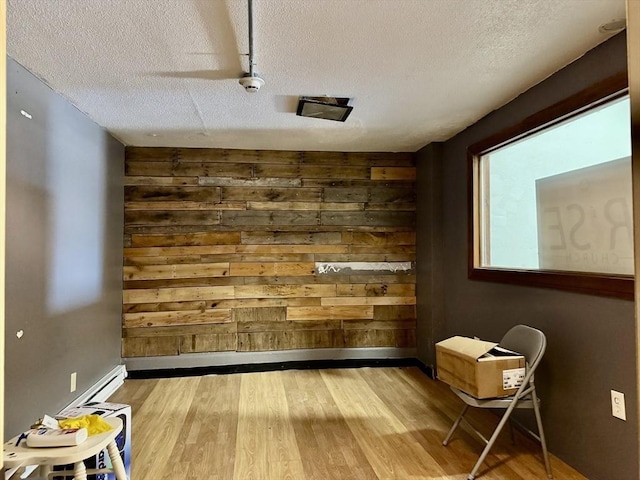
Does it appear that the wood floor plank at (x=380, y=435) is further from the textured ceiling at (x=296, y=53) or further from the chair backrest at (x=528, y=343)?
the textured ceiling at (x=296, y=53)

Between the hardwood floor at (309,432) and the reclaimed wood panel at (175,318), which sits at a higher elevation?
the reclaimed wood panel at (175,318)

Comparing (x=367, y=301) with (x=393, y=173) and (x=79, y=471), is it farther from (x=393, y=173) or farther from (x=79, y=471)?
(x=79, y=471)

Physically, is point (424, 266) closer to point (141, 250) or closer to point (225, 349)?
point (225, 349)

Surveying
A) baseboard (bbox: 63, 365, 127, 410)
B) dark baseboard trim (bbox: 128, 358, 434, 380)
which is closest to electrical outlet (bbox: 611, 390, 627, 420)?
dark baseboard trim (bbox: 128, 358, 434, 380)

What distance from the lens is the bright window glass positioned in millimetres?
2137

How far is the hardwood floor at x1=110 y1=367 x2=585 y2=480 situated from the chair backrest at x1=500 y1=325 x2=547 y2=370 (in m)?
0.64

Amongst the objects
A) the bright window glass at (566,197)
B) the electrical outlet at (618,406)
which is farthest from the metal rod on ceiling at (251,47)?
the electrical outlet at (618,406)

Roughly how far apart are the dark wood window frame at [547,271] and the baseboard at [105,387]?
10.7 feet

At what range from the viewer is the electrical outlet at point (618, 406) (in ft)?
6.59

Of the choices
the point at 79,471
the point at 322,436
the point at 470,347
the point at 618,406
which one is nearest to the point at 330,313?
the point at 322,436

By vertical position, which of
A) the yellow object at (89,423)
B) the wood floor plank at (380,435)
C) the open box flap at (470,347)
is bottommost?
the wood floor plank at (380,435)

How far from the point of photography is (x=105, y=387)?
3510mm

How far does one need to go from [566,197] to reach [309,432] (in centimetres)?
228

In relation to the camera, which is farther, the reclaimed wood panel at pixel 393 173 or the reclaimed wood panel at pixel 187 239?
the reclaimed wood panel at pixel 393 173
